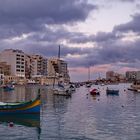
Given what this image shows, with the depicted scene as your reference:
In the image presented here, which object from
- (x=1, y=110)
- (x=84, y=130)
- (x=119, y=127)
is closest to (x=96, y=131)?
(x=84, y=130)

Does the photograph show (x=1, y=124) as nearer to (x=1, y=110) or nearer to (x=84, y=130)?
(x=1, y=110)

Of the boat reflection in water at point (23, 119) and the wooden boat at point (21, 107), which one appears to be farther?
the wooden boat at point (21, 107)

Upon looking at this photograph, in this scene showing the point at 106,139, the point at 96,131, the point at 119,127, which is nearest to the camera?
the point at 106,139

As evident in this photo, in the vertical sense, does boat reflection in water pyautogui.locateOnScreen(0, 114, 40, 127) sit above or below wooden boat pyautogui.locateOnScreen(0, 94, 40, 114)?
below

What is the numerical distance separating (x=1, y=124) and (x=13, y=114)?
491 cm

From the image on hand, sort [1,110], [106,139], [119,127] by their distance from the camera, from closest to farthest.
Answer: [106,139]
[119,127]
[1,110]

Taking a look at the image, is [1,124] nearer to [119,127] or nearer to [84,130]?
[84,130]

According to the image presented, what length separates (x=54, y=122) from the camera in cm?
3828

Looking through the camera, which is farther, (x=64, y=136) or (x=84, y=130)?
(x=84, y=130)

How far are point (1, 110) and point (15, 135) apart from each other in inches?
438

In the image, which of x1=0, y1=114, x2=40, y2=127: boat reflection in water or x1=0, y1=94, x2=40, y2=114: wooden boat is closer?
x1=0, y1=114, x2=40, y2=127: boat reflection in water

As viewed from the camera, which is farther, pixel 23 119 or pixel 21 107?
pixel 21 107

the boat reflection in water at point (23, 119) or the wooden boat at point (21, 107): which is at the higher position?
the wooden boat at point (21, 107)

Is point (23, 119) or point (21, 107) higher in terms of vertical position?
point (21, 107)
